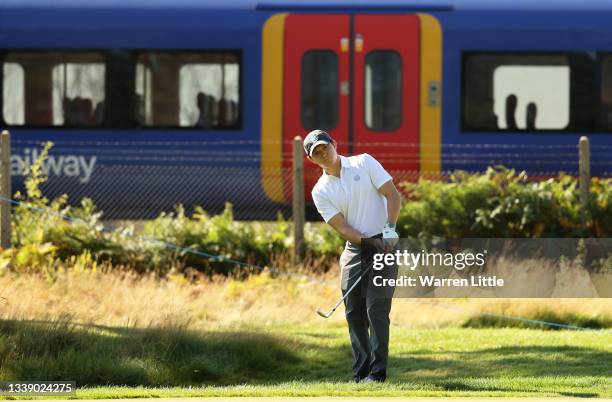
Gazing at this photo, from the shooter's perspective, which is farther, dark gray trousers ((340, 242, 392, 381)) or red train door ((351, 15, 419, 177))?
red train door ((351, 15, 419, 177))

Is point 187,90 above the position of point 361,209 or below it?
above

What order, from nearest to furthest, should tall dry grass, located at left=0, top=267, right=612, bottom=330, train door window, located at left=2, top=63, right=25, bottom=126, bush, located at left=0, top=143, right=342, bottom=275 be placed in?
tall dry grass, located at left=0, top=267, right=612, bottom=330
bush, located at left=0, top=143, right=342, bottom=275
train door window, located at left=2, top=63, right=25, bottom=126

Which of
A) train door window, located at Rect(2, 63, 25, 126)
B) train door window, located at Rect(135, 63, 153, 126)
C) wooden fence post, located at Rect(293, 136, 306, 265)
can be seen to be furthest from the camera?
train door window, located at Rect(2, 63, 25, 126)

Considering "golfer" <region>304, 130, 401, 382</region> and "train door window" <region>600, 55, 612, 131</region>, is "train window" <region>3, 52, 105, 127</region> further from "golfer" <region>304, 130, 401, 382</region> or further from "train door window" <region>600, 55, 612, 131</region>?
"golfer" <region>304, 130, 401, 382</region>

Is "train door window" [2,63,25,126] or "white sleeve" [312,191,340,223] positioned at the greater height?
"train door window" [2,63,25,126]

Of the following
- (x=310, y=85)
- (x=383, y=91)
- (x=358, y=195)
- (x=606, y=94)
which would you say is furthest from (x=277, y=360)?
(x=606, y=94)

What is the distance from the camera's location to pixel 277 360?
10992 mm

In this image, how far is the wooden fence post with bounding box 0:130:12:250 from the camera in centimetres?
1451

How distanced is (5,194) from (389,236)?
675 cm

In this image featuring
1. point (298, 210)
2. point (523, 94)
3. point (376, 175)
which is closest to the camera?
point (376, 175)

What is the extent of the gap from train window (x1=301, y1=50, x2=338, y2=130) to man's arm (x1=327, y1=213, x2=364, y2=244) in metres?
9.57

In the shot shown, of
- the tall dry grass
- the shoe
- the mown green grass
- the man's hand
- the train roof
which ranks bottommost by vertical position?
the mown green grass

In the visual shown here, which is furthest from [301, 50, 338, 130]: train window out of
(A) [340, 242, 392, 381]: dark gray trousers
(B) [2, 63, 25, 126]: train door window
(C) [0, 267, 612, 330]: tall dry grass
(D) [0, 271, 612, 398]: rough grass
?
(A) [340, 242, 392, 381]: dark gray trousers

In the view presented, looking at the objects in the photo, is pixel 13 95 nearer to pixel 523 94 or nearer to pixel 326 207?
pixel 523 94
